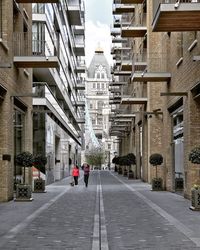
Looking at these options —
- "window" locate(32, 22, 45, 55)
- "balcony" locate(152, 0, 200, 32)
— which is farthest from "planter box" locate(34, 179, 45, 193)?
"balcony" locate(152, 0, 200, 32)

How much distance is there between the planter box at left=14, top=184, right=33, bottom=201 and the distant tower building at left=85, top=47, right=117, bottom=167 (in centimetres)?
13413

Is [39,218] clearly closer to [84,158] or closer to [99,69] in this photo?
[84,158]

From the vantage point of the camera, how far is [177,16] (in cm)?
1625

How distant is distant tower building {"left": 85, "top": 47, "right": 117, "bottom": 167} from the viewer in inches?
6566

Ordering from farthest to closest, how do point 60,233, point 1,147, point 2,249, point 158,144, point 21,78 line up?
point 158,144 < point 21,78 < point 1,147 < point 60,233 < point 2,249

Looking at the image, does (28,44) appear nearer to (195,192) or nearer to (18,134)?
(18,134)

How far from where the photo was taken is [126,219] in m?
15.2

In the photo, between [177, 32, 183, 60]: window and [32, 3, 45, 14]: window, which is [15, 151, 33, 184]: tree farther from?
[32, 3, 45, 14]: window

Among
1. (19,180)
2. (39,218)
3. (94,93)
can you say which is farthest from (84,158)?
(39,218)

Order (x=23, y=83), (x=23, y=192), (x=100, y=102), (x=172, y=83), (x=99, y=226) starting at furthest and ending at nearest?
(x=100, y=102)
(x=172, y=83)
(x=23, y=83)
(x=23, y=192)
(x=99, y=226)

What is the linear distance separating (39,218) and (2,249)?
5.58 m

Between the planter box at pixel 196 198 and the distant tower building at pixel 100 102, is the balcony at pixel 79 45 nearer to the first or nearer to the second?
the planter box at pixel 196 198

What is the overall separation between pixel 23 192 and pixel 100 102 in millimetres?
153630

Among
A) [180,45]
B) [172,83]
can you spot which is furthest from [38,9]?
[180,45]
